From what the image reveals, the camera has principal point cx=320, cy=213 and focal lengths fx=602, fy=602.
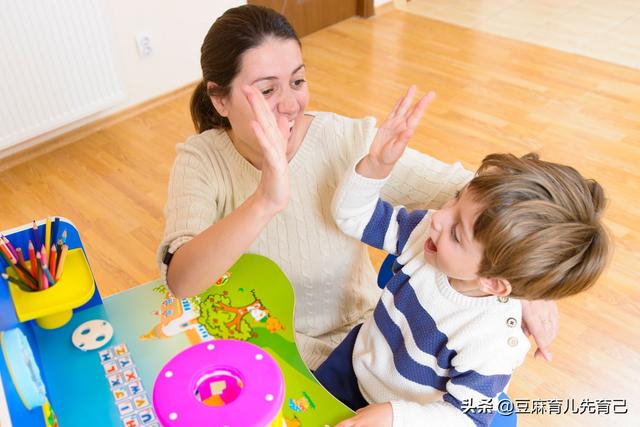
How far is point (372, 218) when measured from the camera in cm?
112

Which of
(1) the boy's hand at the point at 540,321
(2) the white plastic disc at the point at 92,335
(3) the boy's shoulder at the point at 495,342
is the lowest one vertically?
(1) the boy's hand at the point at 540,321

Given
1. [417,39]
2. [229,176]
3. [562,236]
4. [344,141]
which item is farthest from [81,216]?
[417,39]

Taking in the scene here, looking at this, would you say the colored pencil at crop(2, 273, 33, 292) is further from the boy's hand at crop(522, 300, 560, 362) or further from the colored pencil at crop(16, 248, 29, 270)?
the boy's hand at crop(522, 300, 560, 362)

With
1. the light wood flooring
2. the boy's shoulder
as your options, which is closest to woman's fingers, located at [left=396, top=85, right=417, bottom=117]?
the boy's shoulder

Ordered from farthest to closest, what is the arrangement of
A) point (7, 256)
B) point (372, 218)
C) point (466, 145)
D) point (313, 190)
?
point (466, 145) → point (313, 190) → point (372, 218) → point (7, 256)

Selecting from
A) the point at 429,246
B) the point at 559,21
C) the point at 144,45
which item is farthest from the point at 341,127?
the point at 559,21

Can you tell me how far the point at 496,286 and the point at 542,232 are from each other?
12 cm

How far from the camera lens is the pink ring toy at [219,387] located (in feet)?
2.17

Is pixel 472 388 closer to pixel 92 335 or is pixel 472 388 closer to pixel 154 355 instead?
pixel 154 355

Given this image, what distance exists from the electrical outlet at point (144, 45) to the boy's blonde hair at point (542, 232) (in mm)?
2529

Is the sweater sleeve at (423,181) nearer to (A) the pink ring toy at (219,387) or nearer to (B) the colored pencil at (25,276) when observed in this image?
(A) the pink ring toy at (219,387)

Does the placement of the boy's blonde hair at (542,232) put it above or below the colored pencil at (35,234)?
above

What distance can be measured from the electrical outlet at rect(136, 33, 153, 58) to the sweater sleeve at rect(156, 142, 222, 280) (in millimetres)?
1985

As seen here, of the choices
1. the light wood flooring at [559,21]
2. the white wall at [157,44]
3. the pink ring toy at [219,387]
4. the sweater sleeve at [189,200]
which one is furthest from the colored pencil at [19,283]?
the light wood flooring at [559,21]
